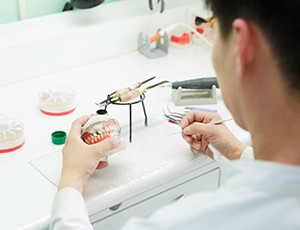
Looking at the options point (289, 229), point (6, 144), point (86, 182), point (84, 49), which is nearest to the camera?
point (289, 229)

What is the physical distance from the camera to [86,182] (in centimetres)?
107

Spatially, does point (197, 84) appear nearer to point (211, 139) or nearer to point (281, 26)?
point (211, 139)

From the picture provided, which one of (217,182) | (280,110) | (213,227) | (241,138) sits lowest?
(217,182)

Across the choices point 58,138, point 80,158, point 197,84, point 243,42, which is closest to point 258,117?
point 243,42

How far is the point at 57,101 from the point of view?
1355 millimetres

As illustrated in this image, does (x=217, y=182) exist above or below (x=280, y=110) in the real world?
below

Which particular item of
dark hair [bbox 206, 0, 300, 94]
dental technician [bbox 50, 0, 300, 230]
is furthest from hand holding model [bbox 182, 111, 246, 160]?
dark hair [bbox 206, 0, 300, 94]

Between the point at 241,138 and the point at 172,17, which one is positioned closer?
the point at 241,138

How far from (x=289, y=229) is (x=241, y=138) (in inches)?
25.9

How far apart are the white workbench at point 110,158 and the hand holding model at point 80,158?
0.12 feet

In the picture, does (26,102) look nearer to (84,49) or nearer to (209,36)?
(84,49)

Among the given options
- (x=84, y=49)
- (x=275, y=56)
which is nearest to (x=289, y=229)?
(x=275, y=56)

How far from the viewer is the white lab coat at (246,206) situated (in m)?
0.63

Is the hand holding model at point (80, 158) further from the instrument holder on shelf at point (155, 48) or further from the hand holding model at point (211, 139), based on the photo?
the instrument holder on shelf at point (155, 48)
